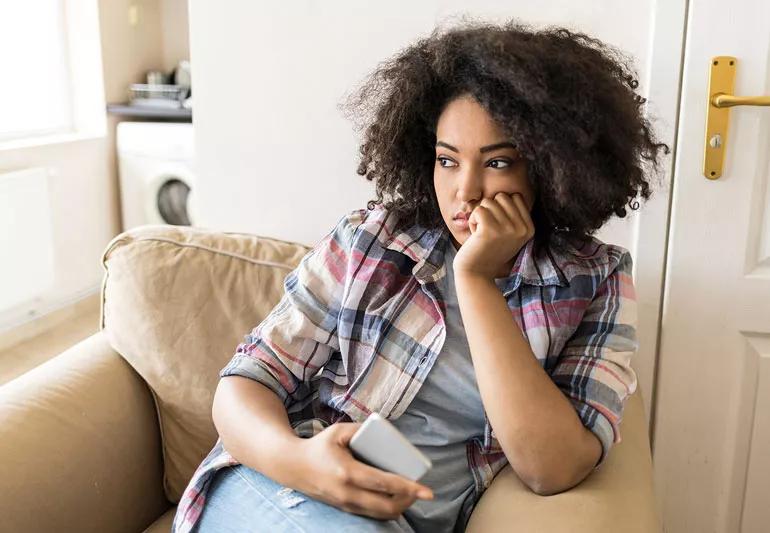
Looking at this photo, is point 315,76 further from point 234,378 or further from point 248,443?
point 248,443

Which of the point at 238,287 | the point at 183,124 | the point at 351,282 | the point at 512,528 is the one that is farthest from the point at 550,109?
the point at 183,124

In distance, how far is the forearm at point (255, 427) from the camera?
1062mm

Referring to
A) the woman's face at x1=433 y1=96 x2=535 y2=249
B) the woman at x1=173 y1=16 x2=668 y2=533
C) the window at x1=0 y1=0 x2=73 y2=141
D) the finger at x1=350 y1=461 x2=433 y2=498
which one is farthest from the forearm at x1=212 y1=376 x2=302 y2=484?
the window at x1=0 y1=0 x2=73 y2=141

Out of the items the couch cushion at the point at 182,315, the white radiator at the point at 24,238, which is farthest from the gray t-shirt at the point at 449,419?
the white radiator at the point at 24,238

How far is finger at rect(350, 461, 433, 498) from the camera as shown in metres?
0.91

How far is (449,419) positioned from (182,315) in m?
0.56

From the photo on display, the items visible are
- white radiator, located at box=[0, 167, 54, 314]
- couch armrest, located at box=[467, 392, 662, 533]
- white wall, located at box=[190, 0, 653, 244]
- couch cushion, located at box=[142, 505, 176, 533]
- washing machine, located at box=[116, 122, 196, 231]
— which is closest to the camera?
couch armrest, located at box=[467, 392, 662, 533]

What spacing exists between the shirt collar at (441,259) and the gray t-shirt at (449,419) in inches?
3.3

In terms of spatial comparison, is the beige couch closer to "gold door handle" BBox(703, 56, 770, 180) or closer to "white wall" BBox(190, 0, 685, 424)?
"white wall" BBox(190, 0, 685, 424)

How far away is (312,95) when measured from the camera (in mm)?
1697

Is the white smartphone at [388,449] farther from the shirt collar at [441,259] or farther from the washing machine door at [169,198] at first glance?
the washing machine door at [169,198]

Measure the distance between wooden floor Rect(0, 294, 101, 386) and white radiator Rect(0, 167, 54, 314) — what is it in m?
0.16

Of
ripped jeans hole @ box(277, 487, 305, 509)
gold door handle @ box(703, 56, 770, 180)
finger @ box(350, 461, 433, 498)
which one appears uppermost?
gold door handle @ box(703, 56, 770, 180)

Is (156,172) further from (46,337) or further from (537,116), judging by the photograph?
(537,116)
